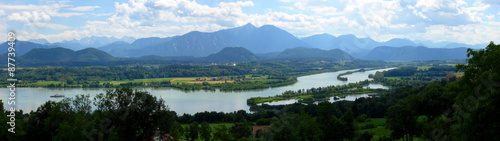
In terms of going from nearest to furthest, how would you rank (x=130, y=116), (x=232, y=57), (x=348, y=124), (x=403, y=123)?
(x=130, y=116)
(x=348, y=124)
(x=403, y=123)
(x=232, y=57)

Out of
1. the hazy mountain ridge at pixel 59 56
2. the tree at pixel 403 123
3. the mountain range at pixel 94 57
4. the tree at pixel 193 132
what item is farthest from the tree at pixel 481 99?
the hazy mountain ridge at pixel 59 56

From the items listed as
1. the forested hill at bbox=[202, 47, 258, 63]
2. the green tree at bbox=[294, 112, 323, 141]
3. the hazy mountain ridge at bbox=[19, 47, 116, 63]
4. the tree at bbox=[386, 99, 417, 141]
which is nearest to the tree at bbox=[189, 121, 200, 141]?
the green tree at bbox=[294, 112, 323, 141]

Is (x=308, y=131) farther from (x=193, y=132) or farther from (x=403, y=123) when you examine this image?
(x=193, y=132)

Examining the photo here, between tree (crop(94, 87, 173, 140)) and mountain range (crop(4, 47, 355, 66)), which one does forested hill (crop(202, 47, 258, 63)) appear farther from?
tree (crop(94, 87, 173, 140))

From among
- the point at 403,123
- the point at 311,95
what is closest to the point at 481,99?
the point at 403,123

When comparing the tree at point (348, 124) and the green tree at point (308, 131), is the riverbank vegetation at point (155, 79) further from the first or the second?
the green tree at point (308, 131)

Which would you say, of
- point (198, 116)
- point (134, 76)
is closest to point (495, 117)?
point (198, 116)

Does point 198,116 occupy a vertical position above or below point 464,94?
below

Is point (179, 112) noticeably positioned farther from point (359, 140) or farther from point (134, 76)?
point (134, 76)

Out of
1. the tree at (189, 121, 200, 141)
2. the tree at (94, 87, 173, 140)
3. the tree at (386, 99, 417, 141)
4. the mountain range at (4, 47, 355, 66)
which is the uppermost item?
the mountain range at (4, 47, 355, 66)
